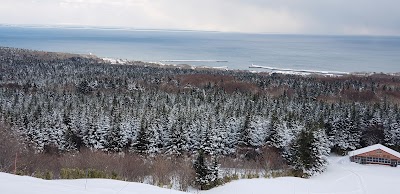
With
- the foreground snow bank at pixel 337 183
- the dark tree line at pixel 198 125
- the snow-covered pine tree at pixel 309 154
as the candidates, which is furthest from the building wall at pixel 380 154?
the snow-covered pine tree at pixel 309 154

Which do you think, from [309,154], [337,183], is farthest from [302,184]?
[309,154]

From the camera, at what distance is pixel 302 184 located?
90.1 ft

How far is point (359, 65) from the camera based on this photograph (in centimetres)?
14738

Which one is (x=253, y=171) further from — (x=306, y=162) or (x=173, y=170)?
(x=173, y=170)

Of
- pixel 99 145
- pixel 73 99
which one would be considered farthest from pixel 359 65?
pixel 99 145

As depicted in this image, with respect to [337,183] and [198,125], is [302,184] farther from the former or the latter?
[198,125]

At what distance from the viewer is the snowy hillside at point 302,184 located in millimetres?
7844

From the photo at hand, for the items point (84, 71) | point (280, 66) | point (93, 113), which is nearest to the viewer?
point (93, 113)

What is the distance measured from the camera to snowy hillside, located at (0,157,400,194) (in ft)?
25.7

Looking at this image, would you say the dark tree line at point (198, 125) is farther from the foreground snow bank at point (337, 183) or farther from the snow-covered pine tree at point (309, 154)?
the foreground snow bank at point (337, 183)

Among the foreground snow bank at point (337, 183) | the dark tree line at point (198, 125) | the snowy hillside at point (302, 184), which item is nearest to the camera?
the snowy hillside at point (302, 184)

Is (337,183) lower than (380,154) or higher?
lower

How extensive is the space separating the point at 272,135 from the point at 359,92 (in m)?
38.2

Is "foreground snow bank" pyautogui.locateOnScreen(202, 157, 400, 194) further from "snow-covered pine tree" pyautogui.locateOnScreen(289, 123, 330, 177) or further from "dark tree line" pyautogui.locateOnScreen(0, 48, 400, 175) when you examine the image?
"dark tree line" pyautogui.locateOnScreen(0, 48, 400, 175)
